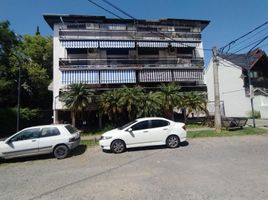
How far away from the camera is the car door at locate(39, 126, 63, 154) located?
10.9m

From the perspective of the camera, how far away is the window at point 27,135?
35.7 ft

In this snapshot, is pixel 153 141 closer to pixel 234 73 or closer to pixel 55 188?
pixel 55 188

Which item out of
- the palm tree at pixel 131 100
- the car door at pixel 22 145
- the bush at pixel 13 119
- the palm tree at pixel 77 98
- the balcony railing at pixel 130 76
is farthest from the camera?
the balcony railing at pixel 130 76

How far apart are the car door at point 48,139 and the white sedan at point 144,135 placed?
7.27 feet

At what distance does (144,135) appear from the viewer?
37.7ft

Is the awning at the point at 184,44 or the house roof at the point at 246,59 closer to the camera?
the awning at the point at 184,44

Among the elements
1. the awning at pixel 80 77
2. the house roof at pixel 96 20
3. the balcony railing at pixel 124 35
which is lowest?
the awning at pixel 80 77

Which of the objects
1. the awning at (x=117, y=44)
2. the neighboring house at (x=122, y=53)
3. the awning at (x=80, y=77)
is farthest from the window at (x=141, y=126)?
the awning at (x=117, y=44)

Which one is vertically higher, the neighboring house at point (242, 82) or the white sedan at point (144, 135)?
the neighboring house at point (242, 82)

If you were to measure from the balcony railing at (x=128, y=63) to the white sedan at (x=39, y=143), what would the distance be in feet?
37.9

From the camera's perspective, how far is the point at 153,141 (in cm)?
1156

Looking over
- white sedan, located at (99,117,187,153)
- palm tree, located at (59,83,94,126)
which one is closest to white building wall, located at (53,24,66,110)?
palm tree, located at (59,83,94,126)

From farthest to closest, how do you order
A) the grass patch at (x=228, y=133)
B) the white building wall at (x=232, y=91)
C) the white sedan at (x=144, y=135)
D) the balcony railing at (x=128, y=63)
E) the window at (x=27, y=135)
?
1. the white building wall at (x=232, y=91)
2. the balcony railing at (x=128, y=63)
3. the grass patch at (x=228, y=133)
4. the white sedan at (x=144, y=135)
5. the window at (x=27, y=135)

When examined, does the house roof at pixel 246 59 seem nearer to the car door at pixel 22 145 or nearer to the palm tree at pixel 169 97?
the palm tree at pixel 169 97
